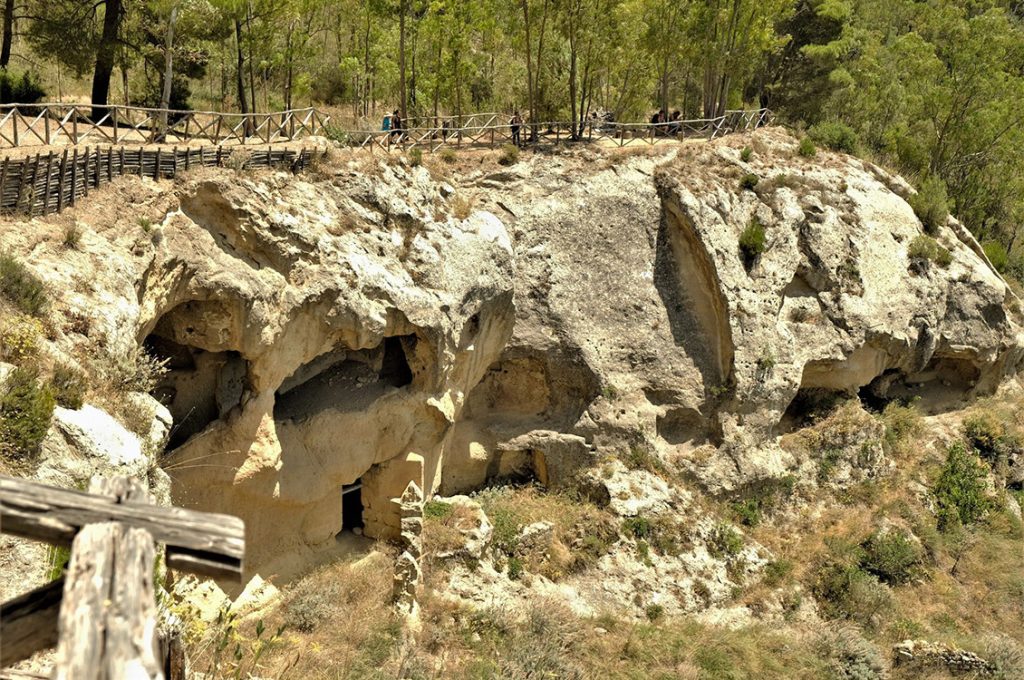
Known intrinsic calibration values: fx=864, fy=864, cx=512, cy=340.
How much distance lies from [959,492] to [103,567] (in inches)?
1049

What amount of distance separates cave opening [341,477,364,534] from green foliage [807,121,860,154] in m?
20.2

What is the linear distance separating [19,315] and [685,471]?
56.6 feet

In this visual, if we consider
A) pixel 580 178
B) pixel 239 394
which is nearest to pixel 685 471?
Answer: pixel 580 178

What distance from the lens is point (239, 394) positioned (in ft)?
55.8

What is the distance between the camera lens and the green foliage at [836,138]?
30531mm

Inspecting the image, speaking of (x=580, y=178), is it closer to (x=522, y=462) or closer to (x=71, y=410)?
(x=522, y=462)

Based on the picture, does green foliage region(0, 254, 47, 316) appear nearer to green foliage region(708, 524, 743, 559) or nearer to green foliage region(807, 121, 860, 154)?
green foliage region(708, 524, 743, 559)

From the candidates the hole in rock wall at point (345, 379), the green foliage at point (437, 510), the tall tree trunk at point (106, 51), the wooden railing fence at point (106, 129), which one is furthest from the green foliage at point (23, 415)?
the tall tree trunk at point (106, 51)

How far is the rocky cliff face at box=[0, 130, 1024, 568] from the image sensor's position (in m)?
16.2

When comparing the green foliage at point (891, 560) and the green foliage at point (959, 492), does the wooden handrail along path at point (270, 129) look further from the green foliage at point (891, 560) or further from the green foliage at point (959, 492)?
the green foliage at point (891, 560)

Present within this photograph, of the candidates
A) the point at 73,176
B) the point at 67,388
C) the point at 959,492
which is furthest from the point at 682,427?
the point at 67,388

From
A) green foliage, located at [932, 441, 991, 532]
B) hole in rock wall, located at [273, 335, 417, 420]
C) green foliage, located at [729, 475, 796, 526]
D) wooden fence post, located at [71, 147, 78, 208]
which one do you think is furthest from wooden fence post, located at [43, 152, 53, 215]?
green foliage, located at [932, 441, 991, 532]

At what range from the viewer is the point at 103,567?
15.3ft

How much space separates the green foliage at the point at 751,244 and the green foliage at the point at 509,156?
697 cm
